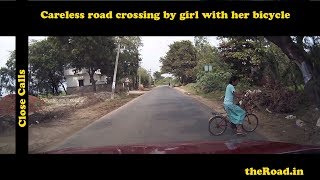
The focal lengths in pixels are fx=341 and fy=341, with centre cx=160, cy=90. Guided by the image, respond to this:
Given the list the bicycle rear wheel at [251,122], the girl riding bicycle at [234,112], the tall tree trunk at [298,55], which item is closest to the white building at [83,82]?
the bicycle rear wheel at [251,122]

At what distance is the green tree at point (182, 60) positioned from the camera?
5595cm

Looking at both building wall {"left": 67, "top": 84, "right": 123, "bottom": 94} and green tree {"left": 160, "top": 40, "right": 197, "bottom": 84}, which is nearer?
building wall {"left": 67, "top": 84, "right": 123, "bottom": 94}

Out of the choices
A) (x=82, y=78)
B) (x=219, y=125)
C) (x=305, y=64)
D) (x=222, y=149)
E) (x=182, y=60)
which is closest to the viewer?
(x=222, y=149)

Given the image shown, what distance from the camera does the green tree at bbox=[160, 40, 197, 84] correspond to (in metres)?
56.0

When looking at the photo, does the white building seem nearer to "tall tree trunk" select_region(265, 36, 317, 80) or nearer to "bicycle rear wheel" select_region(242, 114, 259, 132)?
"bicycle rear wheel" select_region(242, 114, 259, 132)

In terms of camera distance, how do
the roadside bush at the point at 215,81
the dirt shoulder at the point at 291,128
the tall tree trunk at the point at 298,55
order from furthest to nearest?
the roadside bush at the point at 215,81
the tall tree trunk at the point at 298,55
the dirt shoulder at the point at 291,128

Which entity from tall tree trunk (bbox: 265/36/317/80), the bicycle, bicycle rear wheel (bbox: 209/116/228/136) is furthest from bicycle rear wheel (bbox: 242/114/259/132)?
tall tree trunk (bbox: 265/36/317/80)

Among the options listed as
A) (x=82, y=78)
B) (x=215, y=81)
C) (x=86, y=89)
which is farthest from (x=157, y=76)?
(x=215, y=81)

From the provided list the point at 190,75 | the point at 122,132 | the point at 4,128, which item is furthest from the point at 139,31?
the point at 190,75

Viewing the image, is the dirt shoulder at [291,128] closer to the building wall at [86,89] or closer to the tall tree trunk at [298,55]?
the tall tree trunk at [298,55]

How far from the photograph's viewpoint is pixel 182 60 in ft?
194

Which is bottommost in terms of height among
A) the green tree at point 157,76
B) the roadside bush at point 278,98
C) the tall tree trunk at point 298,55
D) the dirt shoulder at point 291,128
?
the dirt shoulder at point 291,128

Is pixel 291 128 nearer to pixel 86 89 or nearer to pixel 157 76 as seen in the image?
pixel 86 89

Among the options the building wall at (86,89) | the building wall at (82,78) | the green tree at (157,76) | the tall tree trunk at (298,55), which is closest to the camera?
the tall tree trunk at (298,55)
